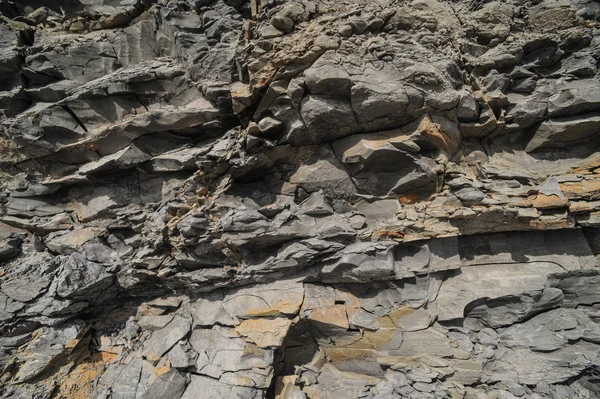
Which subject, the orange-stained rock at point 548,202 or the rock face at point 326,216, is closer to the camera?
the orange-stained rock at point 548,202

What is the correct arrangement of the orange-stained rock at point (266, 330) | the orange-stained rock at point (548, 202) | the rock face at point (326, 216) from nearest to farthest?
1. the orange-stained rock at point (548, 202)
2. the rock face at point (326, 216)
3. the orange-stained rock at point (266, 330)

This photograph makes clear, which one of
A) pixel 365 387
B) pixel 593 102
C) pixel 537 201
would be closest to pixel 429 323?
pixel 365 387

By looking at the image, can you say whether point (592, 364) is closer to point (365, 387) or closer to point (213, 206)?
point (365, 387)

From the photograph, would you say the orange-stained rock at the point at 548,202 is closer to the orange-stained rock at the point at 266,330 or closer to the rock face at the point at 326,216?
the rock face at the point at 326,216

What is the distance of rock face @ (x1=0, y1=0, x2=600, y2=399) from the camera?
28.1 feet

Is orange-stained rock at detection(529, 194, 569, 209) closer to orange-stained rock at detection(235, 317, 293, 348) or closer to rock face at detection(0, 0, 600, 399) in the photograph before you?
rock face at detection(0, 0, 600, 399)

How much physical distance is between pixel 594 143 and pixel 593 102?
1.56 m

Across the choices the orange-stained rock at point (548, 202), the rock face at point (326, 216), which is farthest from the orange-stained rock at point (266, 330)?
the orange-stained rock at point (548, 202)

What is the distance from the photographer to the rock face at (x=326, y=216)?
858 centimetres

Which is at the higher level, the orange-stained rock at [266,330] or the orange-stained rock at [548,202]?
the orange-stained rock at [548,202]

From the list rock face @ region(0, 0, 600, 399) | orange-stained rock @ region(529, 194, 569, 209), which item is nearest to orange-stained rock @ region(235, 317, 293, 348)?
rock face @ region(0, 0, 600, 399)

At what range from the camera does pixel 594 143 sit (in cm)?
922

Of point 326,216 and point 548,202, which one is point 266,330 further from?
point 548,202

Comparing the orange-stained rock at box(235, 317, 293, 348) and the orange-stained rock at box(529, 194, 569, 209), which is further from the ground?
the orange-stained rock at box(529, 194, 569, 209)
